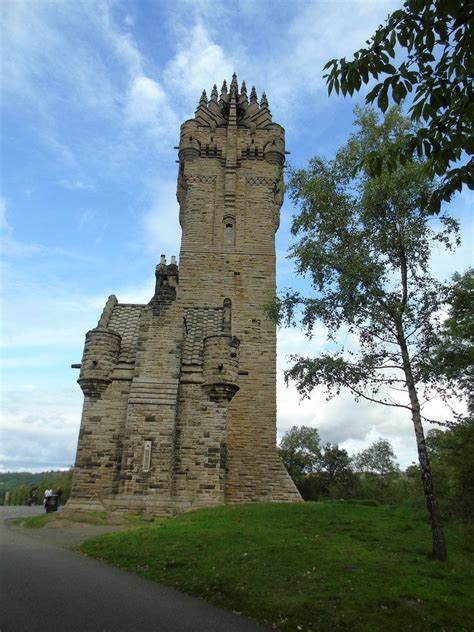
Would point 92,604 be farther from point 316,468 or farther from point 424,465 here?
point 316,468

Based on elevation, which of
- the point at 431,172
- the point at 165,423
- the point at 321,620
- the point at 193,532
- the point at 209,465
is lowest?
the point at 321,620

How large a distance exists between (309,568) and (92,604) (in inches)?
141

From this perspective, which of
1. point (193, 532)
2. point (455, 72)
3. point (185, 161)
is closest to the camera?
point (455, 72)

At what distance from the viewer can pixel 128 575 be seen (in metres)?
8.45

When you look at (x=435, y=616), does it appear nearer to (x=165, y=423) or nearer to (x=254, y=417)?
(x=165, y=423)

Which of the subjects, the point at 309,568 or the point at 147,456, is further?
the point at 147,456

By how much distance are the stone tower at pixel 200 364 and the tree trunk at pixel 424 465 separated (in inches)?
249

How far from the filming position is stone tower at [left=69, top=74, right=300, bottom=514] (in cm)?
1579

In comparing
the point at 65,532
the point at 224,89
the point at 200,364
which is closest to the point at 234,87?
the point at 224,89

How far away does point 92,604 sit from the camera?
6684 millimetres

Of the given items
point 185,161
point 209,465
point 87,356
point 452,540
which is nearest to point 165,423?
point 209,465

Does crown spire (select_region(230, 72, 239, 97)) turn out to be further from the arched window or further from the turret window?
the turret window

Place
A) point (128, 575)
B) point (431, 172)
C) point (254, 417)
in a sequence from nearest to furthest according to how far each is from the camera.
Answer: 1. point (431, 172)
2. point (128, 575)
3. point (254, 417)

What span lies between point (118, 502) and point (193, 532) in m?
4.96
